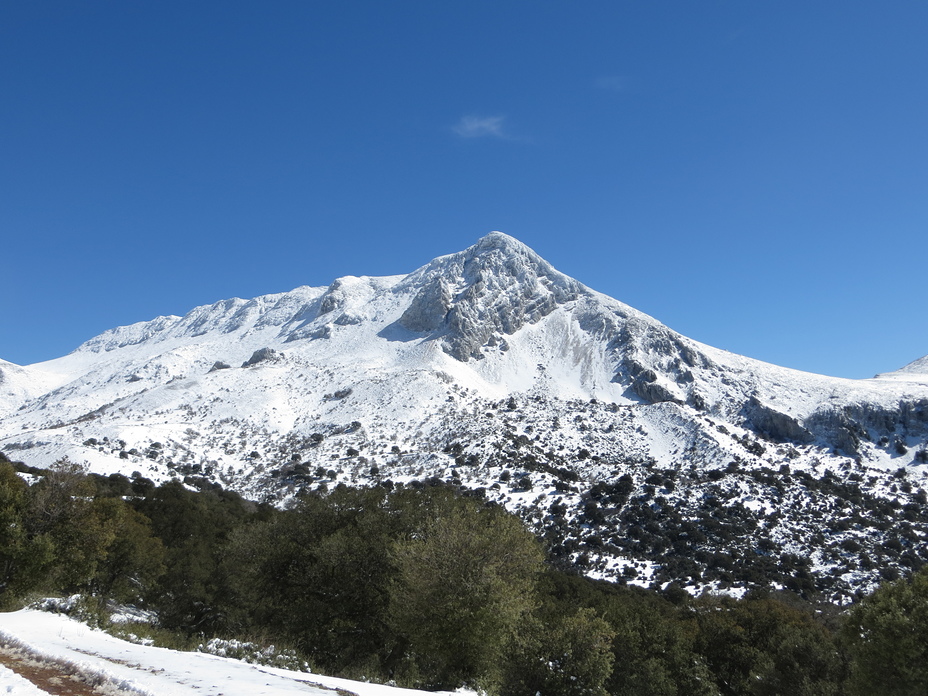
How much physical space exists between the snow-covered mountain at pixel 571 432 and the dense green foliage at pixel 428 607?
41.4m

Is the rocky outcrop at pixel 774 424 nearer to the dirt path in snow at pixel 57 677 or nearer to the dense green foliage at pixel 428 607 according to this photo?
the dense green foliage at pixel 428 607

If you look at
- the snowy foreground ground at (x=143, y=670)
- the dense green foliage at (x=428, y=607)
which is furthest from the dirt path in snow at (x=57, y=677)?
the dense green foliage at (x=428, y=607)

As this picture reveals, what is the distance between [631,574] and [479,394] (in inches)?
2936

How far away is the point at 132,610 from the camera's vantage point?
33.8 meters

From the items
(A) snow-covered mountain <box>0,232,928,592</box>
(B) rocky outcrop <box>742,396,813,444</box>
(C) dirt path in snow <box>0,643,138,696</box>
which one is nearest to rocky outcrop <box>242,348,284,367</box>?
(A) snow-covered mountain <box>0,232,928,592</box>

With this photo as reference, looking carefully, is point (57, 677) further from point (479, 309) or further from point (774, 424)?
point (479, 309)

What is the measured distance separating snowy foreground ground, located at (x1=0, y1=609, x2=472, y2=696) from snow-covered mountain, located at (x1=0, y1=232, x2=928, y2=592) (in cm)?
6472

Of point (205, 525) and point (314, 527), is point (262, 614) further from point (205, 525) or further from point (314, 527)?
point (205, 525)

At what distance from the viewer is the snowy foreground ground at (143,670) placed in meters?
11.1

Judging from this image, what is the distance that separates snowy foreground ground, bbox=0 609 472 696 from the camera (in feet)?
36.4

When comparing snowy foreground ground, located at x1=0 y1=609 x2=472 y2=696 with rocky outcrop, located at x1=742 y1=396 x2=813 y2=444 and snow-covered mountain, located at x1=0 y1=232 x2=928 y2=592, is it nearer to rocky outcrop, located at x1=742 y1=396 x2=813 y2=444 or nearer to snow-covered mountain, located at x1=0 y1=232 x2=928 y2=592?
snow-covered mountain, located at x1=0 y1=232 x2=928 y2=592

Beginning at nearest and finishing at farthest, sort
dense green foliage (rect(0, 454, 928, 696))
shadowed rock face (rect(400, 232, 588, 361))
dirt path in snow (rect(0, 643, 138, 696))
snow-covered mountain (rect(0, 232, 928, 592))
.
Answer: dirt path in snow (rect(0, 643, 138, 696)) < dense green foliage (rect(0, 454, 928, 696)) < snow-covered mountain (rect(0, 232, 928, 592)) < shadowed rock face (rect(400, 232, 588, 361))

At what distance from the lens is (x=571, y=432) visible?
4776 inches

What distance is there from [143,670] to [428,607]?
958 cm
